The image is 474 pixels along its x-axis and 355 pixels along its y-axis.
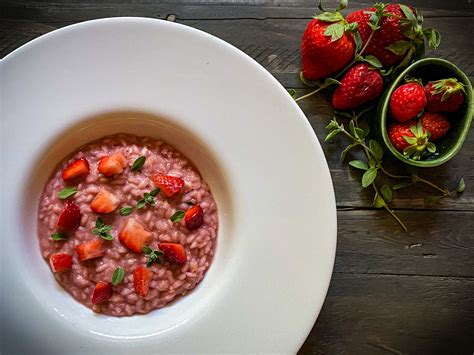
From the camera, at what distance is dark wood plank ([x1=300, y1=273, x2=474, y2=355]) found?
2053 mm

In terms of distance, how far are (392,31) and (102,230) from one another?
1241mm

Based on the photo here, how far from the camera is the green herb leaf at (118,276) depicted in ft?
5.79

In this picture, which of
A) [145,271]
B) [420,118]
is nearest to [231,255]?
[145,271]

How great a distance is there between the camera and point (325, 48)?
1.90 metres

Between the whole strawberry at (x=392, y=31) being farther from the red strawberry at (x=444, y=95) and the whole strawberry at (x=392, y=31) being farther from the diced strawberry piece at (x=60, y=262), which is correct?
the diced strawberry piece at (x=60, y=262)

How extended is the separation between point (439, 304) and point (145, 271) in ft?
3.74

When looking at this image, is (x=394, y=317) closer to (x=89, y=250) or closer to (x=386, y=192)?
(x=386, y=192)

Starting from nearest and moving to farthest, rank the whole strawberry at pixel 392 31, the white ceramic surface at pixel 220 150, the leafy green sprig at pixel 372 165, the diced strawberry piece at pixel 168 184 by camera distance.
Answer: the white ceramic surface at pixel 220 150 < the diced strawberry piece at pixel 168 184 < the whole strawberry at pixel 392 31 < the leafy green sprig at pixel 372 165

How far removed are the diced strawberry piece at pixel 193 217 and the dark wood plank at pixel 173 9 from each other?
0.78m

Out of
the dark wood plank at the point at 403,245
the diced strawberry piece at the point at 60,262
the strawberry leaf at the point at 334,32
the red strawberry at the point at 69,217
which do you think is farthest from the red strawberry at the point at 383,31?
the diced strawberry piece at the point at 60,262

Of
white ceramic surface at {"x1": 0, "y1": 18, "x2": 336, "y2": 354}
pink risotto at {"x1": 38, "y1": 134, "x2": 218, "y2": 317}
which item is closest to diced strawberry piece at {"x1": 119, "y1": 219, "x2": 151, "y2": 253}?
pink risotto at {"x1": 38, "y1": 134, "x2": 218, "y2": 317}

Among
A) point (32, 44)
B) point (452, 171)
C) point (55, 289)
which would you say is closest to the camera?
point (32, 44)

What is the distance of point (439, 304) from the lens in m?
2.07

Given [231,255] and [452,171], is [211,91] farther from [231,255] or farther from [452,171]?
[452,171]
